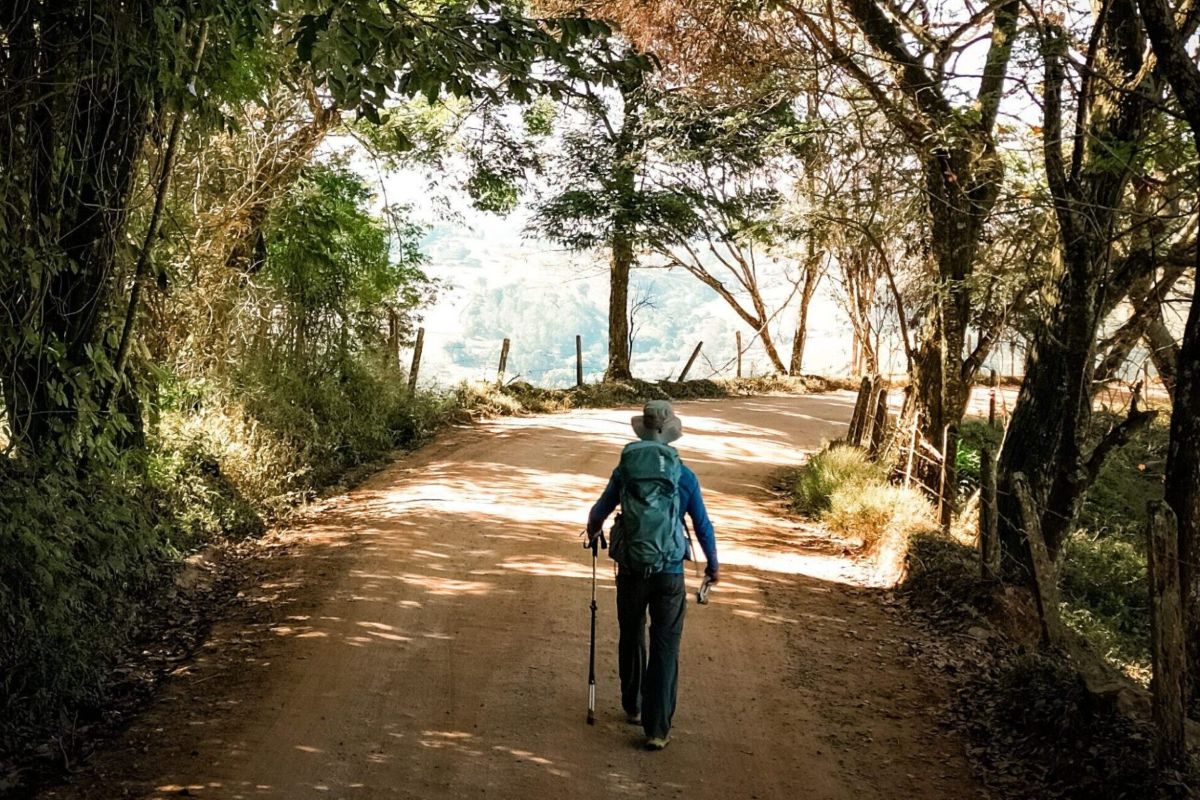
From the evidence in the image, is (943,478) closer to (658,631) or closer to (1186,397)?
(1186,397)

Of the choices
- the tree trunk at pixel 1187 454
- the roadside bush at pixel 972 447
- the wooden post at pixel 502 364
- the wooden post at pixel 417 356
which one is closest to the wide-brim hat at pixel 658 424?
the tree trunk at pixel 1187 454

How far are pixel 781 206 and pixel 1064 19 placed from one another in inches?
465

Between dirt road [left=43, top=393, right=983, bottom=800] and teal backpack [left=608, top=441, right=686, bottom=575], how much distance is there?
43.7 inches

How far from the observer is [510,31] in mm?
7008

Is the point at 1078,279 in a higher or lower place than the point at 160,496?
higher

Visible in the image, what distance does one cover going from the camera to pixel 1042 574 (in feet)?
24.2

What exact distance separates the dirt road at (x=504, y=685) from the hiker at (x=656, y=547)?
1.24 feet

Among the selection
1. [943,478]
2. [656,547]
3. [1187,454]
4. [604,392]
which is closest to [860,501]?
[943,478]

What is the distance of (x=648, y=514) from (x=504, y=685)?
177cm

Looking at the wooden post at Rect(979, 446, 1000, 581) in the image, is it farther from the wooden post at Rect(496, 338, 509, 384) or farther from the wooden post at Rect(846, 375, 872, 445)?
the wooden post at Rect(496, 338, 509, 384)

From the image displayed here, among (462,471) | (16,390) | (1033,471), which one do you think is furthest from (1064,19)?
(16,390)

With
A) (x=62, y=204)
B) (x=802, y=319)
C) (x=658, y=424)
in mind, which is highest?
(x=802, y=319)

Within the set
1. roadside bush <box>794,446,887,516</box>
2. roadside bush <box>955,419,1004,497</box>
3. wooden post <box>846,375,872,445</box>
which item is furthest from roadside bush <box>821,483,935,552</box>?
roadside bush <box>955,419,1004,497</box>

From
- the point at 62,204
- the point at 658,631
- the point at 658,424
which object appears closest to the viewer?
the point at 658,631
